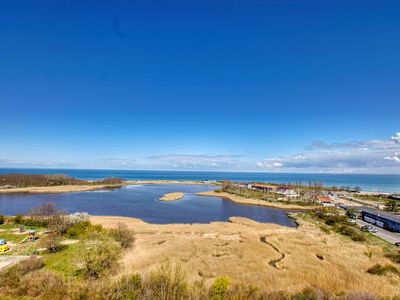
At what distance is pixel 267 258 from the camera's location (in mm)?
28297

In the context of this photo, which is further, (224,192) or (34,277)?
(224,192)

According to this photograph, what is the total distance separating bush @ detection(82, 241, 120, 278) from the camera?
21344mm

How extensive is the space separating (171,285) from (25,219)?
40.2 meters

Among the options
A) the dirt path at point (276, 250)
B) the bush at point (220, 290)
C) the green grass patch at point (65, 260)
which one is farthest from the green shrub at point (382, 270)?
the green grass patch at point (65, 260)

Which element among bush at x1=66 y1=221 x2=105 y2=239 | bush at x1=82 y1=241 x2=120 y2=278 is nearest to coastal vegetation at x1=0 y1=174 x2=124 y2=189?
bush at x1=66 y1=221 x2=105 y2=239

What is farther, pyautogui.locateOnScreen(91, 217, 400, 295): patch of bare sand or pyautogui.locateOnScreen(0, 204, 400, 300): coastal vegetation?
pyautogui.locateOnScreen(91, 217, 400, 295): patch of bare sand

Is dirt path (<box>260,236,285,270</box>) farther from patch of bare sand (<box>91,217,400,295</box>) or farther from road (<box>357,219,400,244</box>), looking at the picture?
road (<box>357,219,400,244</box>)

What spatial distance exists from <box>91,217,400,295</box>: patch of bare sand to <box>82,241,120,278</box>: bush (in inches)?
56.2

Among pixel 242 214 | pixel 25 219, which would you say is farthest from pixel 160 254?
pixel 242 214

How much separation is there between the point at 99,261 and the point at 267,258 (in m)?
17.2

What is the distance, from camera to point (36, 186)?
395 ft

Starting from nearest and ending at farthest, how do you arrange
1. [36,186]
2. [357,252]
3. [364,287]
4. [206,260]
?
[364,287] → [206,260] → [357,252] → [36,186]

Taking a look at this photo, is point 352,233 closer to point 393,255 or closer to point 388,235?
point 388,235

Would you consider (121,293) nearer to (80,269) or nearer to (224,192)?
(80,269)
